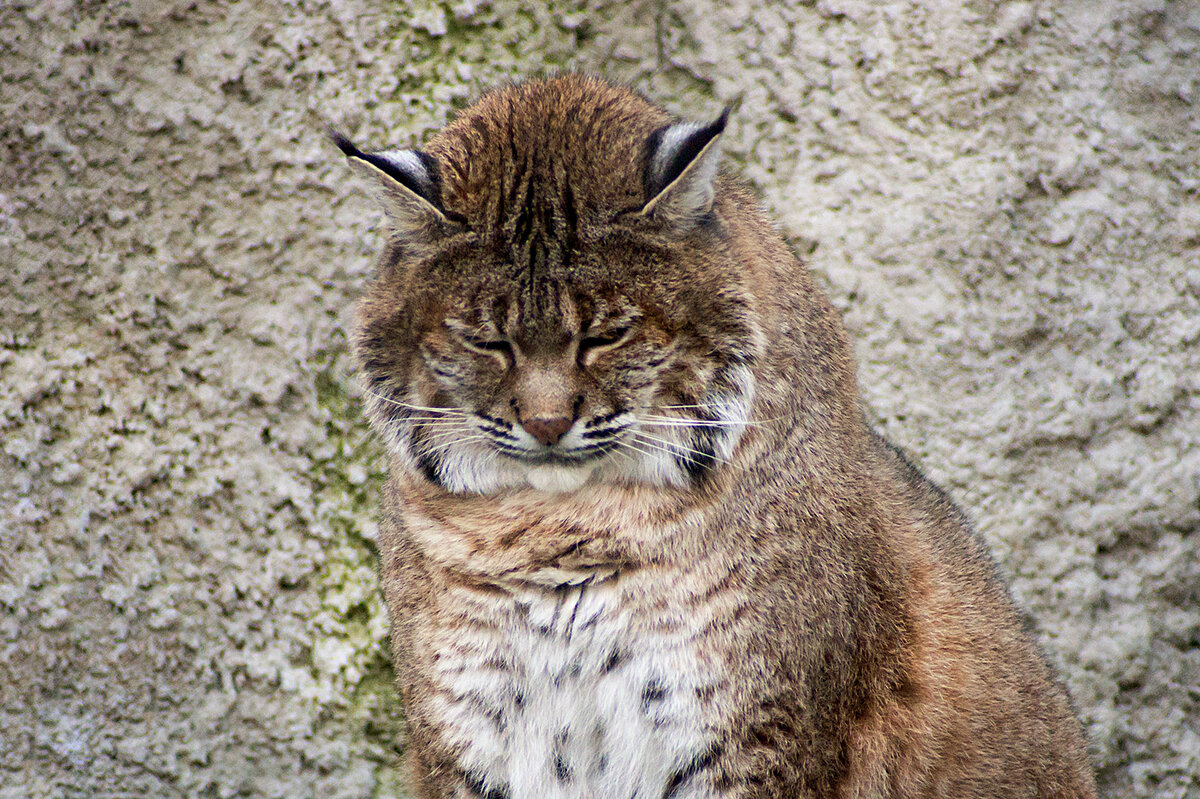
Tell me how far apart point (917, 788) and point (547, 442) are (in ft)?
3.88

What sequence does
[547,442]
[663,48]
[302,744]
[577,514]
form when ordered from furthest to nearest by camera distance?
1. [663,48]
2. [302,744]
3. [577,514]
4. [547,442]

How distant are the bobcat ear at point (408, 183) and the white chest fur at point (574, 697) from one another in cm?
83

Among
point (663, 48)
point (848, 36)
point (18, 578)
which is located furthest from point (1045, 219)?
point (18, 578)

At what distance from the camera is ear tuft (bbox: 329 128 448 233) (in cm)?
221

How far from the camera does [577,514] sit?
2416 millimetres

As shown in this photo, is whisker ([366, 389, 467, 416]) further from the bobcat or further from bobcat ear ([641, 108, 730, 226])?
bobcat ear ([641, 108, 730, 226])

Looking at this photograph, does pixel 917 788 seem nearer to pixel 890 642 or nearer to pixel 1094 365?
pixel 890 642

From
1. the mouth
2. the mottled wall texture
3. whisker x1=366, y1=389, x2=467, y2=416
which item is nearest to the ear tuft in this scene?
whisker x1=366, y1=389, x2=467, y2=416

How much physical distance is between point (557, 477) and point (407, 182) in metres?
0.69

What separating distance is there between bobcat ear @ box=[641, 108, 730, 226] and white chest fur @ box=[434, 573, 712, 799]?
0.81 m

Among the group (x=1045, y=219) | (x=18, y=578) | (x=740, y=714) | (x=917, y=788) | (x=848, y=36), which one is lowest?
(x=18, y=578)

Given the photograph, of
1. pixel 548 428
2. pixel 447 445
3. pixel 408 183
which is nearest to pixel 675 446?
pixel 548 428

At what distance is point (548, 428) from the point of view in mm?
2176

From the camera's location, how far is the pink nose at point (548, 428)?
217 cm
